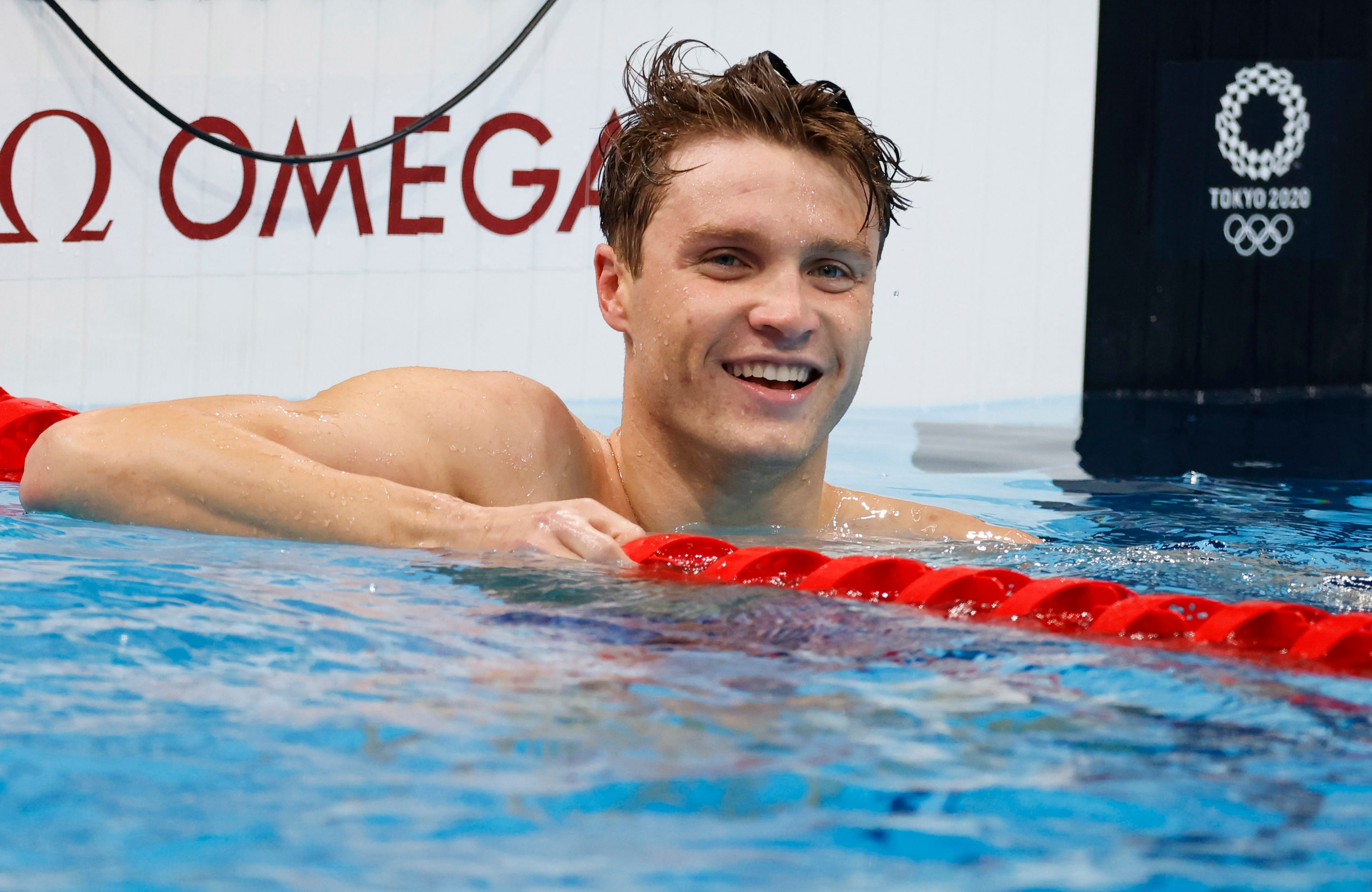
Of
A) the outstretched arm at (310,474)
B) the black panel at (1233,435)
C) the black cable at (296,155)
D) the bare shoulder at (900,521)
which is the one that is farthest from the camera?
the black cable at (296,155)

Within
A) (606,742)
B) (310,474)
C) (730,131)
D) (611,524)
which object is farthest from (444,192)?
(606,742)

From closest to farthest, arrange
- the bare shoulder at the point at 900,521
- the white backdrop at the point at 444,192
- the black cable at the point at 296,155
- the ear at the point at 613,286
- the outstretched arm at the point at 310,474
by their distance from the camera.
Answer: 1. the outstretched arm at the point at 310,474
2. the ear at the point at 613,286
3. the bare shoulder at the point at 900,521
4. the black cable at the point at 296,155
5. the white backdrop at the point at 444,192

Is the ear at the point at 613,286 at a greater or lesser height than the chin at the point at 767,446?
greater

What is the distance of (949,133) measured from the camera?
6.65m

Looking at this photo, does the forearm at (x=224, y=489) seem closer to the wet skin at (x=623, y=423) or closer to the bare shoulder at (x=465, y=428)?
the wet skin at (x=623, y=423)

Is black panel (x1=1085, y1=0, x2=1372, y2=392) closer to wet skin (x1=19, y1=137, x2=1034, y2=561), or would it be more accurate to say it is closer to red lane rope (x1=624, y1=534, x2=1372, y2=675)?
wet skin (x1=19, y1=137, x2=1034, y2=561)

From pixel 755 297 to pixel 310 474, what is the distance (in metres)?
0.82

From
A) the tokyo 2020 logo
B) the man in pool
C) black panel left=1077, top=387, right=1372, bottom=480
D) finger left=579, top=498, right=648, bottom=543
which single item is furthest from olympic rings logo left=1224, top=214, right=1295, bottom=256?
finger left=579, top=498, right=648, bottom=543

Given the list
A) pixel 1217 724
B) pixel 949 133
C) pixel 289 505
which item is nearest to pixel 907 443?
pixel 949 133

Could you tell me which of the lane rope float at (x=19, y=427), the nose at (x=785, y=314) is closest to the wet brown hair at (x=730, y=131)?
the nose at (x=785, y=314)

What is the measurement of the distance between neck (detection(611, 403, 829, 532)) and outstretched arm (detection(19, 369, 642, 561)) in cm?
31

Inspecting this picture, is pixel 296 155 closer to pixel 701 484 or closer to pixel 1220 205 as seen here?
pixel 701 484

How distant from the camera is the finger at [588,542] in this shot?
6.68ft

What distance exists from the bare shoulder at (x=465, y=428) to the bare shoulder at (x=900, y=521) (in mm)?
707
